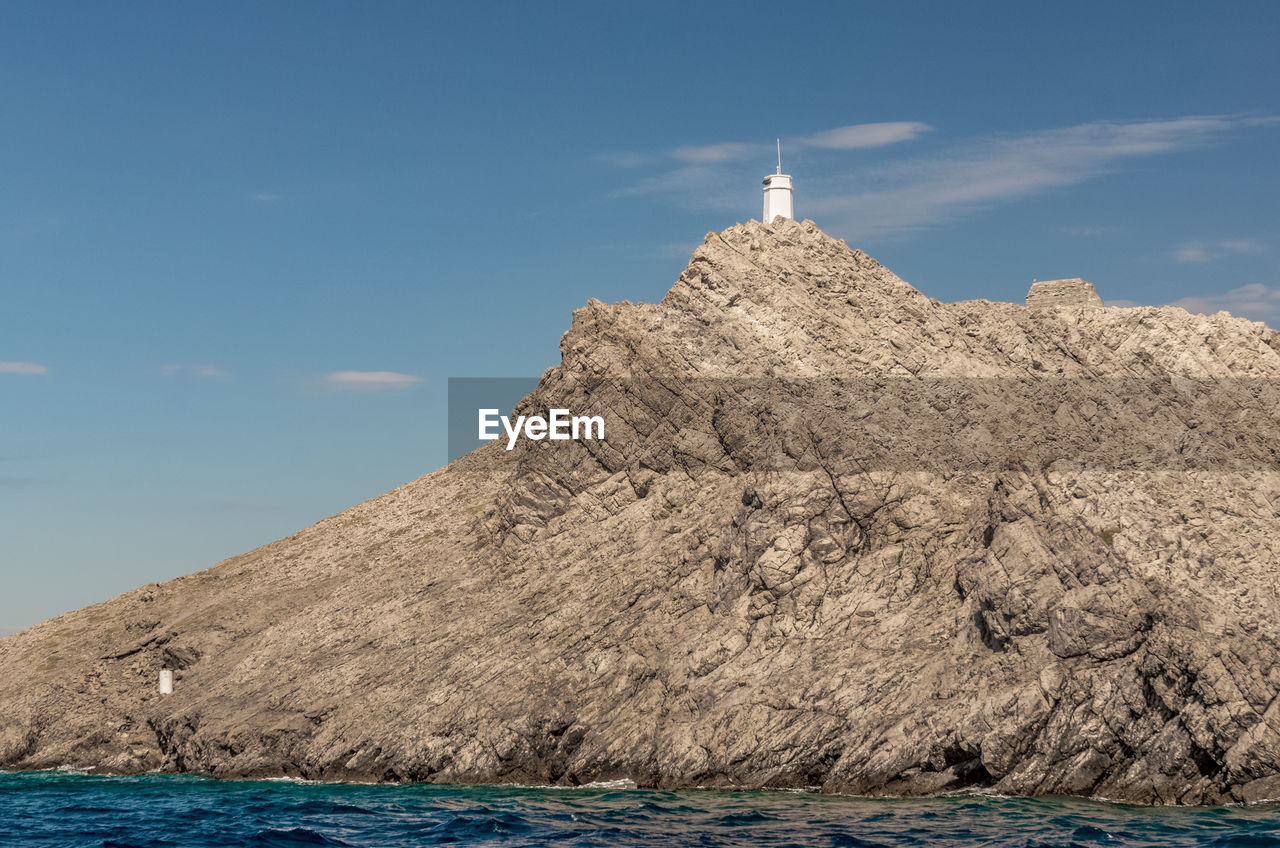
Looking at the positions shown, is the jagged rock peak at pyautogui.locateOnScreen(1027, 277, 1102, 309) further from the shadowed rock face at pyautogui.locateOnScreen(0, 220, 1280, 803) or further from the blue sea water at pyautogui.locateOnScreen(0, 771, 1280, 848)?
the blue sea water at pyautogui.locateOnScreen(0, 771, 1280, 848)

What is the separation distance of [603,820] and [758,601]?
55.1 ft

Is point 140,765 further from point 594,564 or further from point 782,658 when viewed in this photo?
point 782,658

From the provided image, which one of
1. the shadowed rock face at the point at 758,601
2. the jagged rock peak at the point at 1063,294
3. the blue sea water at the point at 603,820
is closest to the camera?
the blue sea water at the point at 603,820

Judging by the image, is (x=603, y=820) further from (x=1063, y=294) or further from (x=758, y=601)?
(x=1063, y=294)

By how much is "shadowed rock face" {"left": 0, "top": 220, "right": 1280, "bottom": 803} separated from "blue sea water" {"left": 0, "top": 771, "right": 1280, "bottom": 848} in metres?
2.86

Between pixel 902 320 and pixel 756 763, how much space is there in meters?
29.3

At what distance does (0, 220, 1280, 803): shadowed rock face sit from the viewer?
47.9 meters

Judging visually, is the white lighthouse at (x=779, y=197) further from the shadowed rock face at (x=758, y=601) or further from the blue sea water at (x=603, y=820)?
the blue sea water at (x=603, y=820)

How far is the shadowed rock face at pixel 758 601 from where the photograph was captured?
47.9m

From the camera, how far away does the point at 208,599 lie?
7856 cm

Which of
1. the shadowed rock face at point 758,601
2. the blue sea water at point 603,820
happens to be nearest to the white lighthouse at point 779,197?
the shadowed rock face at point 758,601

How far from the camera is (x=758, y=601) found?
57.2 m

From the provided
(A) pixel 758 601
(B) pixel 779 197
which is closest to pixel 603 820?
(A) pixel 758 601

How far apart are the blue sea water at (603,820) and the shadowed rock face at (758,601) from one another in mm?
2857
